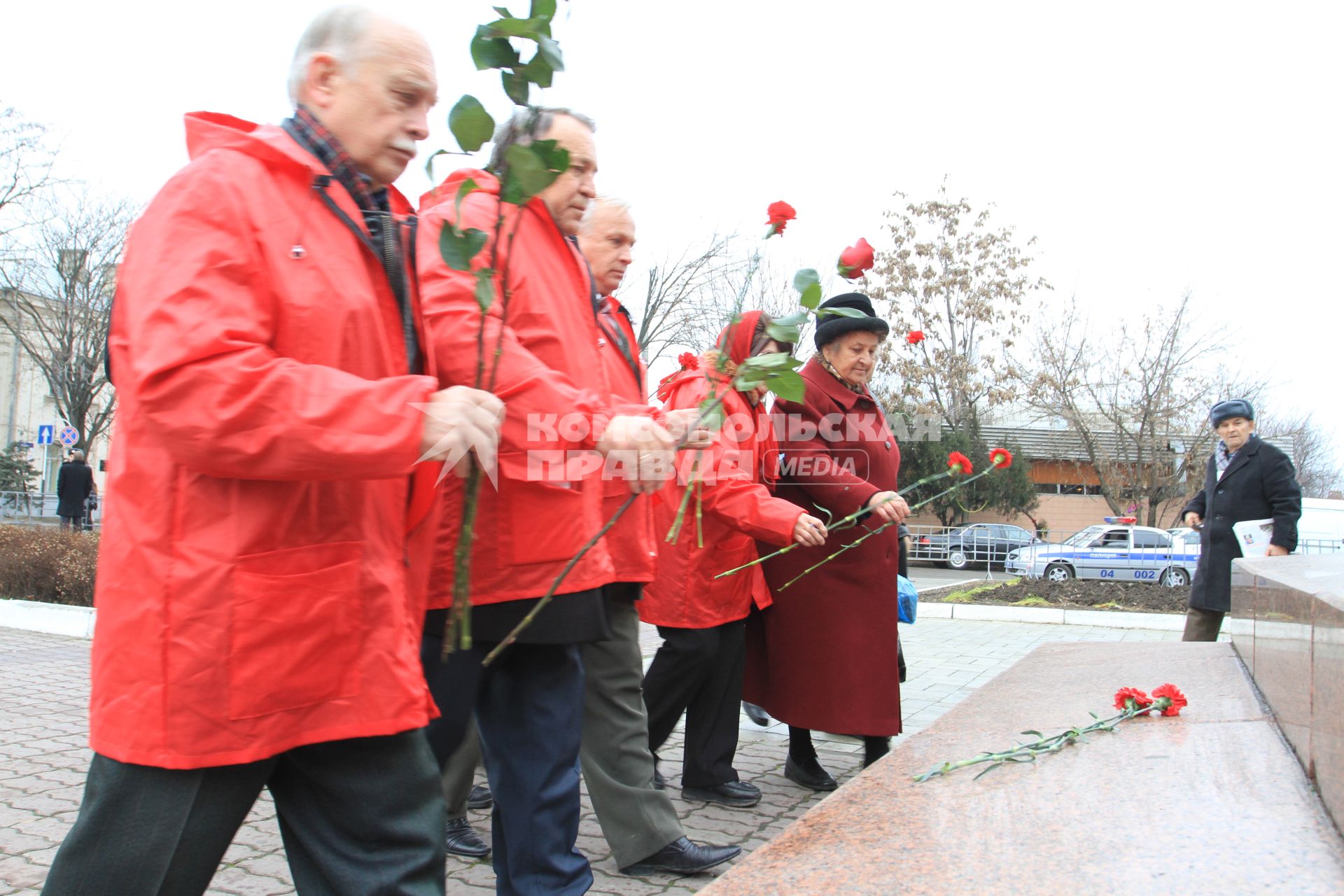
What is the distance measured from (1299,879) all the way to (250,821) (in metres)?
3.24

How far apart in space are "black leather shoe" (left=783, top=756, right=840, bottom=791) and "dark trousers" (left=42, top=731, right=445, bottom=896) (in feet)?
9.31

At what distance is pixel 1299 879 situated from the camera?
5.47 feet

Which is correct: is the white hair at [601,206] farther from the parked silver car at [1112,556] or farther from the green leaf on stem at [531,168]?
the parked silver car at [1112,556]

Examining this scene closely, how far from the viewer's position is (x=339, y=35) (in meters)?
1.71

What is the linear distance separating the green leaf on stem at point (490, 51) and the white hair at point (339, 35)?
0.88 feet

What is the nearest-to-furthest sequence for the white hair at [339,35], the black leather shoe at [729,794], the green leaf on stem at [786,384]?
the white hair at [339,35] → the green leaf on stem at [786,384] → the black leather shoe at [729,794]

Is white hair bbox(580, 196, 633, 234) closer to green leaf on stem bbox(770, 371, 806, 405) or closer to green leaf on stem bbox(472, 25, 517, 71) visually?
green leaf on stem bbox(770, 371, 806, 405)

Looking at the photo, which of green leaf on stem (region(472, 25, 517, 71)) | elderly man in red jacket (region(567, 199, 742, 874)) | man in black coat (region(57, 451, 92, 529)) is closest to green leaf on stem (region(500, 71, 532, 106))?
green leaf on stem (region(472, 25, 517, 71))

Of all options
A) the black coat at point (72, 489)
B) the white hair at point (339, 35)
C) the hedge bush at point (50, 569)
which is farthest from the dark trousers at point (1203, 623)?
the black coat at point (72, 489)

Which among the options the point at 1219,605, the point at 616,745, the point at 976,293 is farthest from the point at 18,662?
the point at 976,293

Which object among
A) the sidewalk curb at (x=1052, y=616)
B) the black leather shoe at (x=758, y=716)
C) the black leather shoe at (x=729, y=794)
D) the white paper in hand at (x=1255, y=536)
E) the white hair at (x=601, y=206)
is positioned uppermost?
the white hair at (x=601, y=206)

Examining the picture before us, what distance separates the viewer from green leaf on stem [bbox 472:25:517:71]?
5.08 feet

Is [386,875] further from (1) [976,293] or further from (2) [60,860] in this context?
(1) [976,293]

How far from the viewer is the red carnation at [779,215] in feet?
8.41
